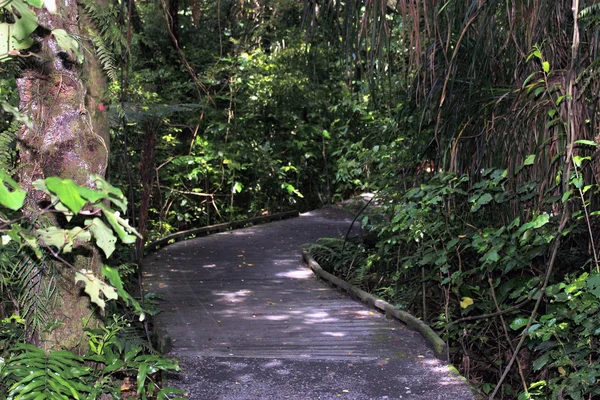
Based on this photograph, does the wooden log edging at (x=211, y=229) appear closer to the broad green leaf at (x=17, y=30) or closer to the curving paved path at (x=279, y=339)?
the curving paved path at (x=279, y=339)

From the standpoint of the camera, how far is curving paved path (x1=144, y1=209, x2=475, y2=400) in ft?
14.8

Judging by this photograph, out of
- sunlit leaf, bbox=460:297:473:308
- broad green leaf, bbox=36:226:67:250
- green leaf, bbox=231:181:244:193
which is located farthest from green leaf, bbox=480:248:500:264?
green leaf, bbox=231:181:244:193

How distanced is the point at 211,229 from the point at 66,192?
38.4 ft

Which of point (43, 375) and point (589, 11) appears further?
point (589, 11)

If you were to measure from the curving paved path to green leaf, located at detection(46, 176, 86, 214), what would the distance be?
331 centimetres

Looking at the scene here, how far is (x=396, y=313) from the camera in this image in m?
6.36

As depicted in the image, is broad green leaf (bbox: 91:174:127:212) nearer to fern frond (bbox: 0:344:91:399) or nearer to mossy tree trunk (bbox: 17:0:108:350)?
mossy tree trunk (bbox: 17:0:108:350)

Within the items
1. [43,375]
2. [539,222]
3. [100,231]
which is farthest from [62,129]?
[539,222]

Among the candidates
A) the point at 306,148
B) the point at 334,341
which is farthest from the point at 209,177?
the point at 334,341

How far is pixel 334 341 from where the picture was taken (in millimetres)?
5691

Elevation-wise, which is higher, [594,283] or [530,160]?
[530,160]

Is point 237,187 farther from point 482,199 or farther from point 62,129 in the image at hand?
point 62,129

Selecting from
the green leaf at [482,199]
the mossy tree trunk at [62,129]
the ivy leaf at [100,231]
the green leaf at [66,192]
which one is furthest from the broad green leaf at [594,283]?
the green leaf at [66,192]

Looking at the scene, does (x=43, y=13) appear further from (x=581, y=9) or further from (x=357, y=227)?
(x=357, y=227)
